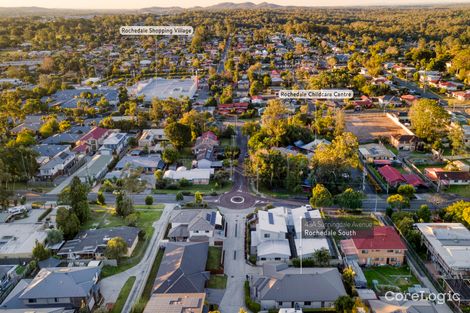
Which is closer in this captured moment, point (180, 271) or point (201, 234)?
point (180, 271)

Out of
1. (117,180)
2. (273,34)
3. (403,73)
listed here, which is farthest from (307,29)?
(117,180)

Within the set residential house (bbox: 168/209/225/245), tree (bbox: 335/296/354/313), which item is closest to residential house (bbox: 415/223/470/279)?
tree (bbox: 335/296/354/313)

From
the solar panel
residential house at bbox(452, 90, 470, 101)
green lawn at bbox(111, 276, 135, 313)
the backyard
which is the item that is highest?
residential house at bbox(452, 90, 470, 101)

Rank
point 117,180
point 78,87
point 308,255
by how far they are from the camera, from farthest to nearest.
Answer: point 78,87 < point 117,180 < point 308,255

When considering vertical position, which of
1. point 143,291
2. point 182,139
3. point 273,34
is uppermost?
point 273,34

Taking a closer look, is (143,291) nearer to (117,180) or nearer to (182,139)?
→ (117,180)

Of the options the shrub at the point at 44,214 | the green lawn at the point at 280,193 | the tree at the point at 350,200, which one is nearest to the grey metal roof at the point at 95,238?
the shrub at the point at 44,214

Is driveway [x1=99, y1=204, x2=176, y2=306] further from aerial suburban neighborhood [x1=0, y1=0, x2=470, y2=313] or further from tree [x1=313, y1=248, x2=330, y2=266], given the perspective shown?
tree [x1=313, y1=248, x2=330, y2=266]
